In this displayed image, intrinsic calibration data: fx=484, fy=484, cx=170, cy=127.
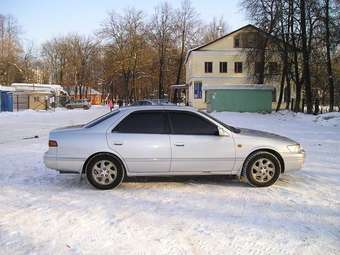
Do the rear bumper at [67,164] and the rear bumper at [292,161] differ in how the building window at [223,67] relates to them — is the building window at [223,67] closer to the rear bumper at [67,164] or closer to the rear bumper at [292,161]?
the rear bumper at [292,161]

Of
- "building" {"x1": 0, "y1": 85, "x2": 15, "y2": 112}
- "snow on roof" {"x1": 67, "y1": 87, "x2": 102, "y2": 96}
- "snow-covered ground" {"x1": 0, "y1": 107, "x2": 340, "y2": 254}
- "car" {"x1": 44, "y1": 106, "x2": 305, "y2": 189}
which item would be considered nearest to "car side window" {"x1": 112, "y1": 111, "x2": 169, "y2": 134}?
"car" {"x1": 44, "y1": 106, "x2": 305, "y2": 189}

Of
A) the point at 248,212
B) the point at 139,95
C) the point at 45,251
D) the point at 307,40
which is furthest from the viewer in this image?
the point at 139,95

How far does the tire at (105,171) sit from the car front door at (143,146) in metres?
0.19

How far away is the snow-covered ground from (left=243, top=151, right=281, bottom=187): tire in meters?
0.19

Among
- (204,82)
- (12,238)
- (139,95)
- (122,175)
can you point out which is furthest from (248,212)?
(139,95)

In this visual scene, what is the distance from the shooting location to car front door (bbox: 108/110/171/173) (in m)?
8.45

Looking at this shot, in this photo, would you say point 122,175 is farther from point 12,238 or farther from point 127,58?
point 127,58

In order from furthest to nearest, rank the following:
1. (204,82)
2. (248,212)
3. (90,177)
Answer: (204,82) < (90,177) < (248,212)

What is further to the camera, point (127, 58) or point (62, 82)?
point (62, 82)

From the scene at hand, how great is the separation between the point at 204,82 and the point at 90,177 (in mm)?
54434

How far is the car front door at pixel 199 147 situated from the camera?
851 cm

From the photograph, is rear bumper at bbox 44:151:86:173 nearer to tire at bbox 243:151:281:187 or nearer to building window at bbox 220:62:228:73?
tire at bbox 243:151:281:187

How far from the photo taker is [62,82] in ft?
335

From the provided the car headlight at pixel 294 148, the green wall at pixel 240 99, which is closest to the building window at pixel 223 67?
the green wall at pixel 240 99
